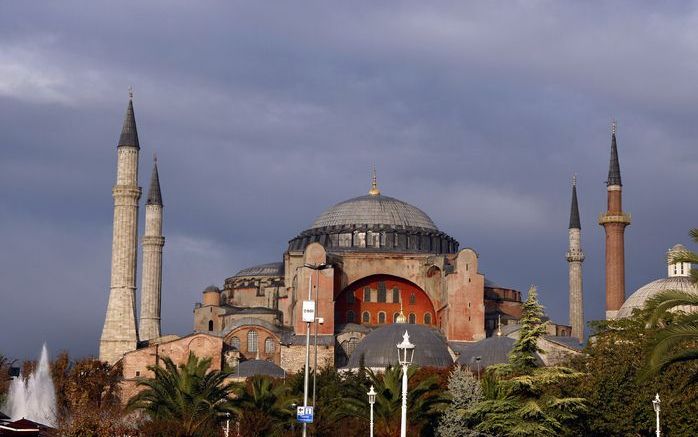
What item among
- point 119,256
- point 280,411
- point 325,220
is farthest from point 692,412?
point 325,220

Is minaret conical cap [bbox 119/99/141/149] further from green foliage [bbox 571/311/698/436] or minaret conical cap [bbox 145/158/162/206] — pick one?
green foliage [bbox 571/311/698/436]

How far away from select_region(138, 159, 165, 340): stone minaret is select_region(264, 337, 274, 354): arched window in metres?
7.23

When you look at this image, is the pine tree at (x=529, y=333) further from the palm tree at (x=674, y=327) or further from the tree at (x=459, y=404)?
the palm tree at (x=674, y=327)

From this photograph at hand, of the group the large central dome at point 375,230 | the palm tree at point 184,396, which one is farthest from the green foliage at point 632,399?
the large central dome at point 375,230

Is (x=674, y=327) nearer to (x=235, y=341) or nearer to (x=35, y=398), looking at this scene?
(x=35, y=398)

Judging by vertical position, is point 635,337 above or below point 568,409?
above

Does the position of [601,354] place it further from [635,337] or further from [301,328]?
→ [301,328]

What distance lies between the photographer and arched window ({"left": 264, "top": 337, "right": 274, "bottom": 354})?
6638 cm

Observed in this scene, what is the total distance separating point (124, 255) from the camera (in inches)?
2469

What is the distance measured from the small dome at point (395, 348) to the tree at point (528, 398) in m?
24.2

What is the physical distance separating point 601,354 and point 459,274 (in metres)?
20.3

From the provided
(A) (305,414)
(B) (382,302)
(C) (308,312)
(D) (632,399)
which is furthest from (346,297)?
(A) (305,414)

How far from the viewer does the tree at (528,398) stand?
32.4 metres

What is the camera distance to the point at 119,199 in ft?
208
